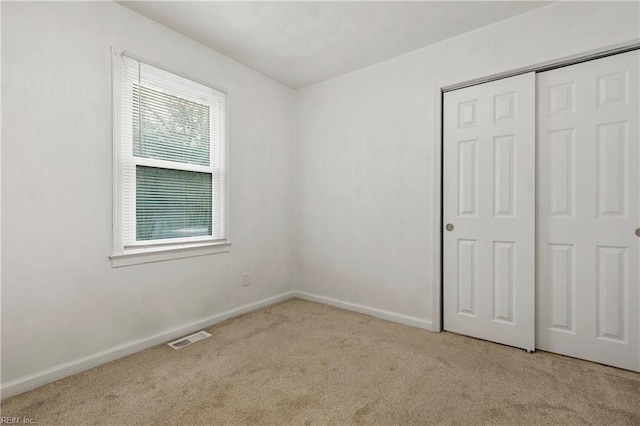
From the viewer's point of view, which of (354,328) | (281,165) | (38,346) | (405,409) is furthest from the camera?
(281,165)

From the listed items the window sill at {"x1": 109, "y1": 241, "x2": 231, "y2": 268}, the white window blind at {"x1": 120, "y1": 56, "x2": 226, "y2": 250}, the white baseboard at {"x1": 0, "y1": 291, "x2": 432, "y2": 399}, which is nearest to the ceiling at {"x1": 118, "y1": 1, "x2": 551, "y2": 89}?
the white window blind at {"x1": 120, "y1": 56, "x2": 226, "y2": 250}

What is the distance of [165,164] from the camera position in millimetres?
2551

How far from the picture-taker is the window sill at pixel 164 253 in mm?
2275

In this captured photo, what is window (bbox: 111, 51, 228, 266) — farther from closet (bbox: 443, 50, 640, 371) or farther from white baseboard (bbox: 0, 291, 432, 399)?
closet (bbox: 443, 50, 640, 371)

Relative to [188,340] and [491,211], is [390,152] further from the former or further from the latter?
[188,340]

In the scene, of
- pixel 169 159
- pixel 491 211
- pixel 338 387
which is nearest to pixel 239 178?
pixel 169 159

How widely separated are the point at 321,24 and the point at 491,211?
6.74 ft

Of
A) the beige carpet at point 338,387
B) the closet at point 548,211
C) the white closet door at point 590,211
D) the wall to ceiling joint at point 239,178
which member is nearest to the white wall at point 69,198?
the wall to ceiling joint at point 239,178

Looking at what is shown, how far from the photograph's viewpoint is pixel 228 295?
3059mm

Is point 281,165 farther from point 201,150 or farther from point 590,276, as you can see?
point 590,276

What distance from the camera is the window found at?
7.58ft

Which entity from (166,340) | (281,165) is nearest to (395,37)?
(281,165)

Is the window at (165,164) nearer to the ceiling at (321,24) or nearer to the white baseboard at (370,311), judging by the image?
the ceiling at (321,24)

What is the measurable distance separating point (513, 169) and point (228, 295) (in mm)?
2767
